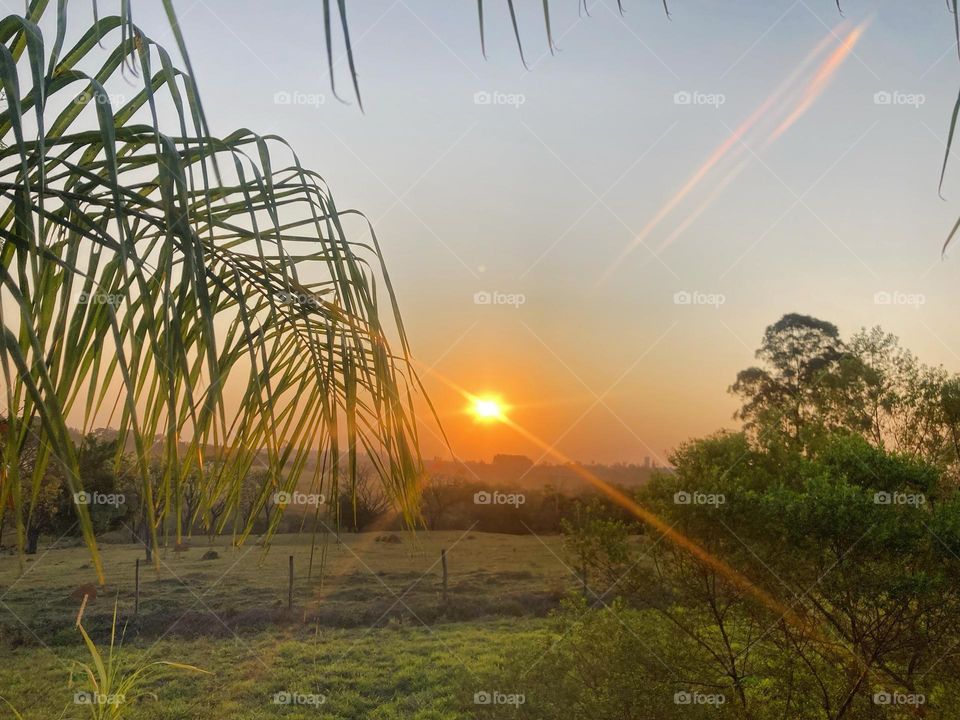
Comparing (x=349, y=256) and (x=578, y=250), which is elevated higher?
(x=578, y=250)

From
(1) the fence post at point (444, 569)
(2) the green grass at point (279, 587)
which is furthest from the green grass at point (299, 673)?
(1) the fence post at point (444, 569)

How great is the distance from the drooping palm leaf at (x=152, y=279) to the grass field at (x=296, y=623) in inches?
179

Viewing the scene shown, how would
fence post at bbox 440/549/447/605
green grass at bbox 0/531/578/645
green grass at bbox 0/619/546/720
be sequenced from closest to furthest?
green grass at bbox 0/619/546/720
green grass at bbox 0/531/578/645
fence post at bbox 440/549/447/605

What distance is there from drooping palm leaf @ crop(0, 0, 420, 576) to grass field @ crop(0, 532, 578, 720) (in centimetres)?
454

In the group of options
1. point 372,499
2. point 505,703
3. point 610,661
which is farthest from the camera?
point 372,499

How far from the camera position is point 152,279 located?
713 mm

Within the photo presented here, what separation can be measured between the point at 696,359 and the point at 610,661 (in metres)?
3.45

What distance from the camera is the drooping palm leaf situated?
1.71 ft

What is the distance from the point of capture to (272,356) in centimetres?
114

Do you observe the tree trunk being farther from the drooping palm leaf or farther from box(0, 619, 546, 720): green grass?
the drooping palm leaf

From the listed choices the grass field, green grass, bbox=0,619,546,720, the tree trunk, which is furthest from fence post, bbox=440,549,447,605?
the tree trunk

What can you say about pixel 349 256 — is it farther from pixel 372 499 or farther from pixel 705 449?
pixel 372 499

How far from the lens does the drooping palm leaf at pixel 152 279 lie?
1.71 ft

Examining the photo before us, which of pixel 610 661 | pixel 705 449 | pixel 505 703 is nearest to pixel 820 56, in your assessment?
pixel 705 449
